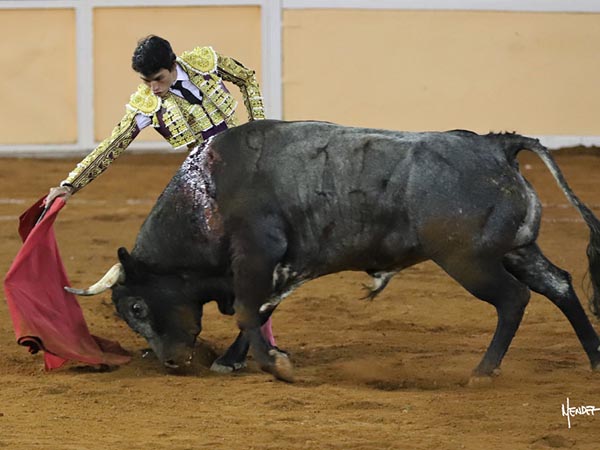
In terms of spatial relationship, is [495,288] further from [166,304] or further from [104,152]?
[104,152]

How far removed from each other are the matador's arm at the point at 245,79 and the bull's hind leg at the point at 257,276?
774 millimetres

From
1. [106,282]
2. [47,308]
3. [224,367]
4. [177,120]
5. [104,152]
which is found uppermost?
[177,120]

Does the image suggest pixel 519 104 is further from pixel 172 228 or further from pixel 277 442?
pixel 277 442

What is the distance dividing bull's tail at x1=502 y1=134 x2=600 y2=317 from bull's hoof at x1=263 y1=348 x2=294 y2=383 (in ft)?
4.19

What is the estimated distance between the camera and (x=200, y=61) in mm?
5723

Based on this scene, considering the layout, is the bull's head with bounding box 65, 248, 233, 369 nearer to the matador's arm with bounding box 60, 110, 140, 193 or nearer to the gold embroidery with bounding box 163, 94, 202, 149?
the matador's arm with bounding box 60, 110, 140, 193

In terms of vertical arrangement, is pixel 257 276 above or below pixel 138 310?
above

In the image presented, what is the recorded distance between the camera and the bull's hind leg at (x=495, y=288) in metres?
5.19

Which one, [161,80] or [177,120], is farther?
[177,120]

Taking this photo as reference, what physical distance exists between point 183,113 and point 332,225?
0.89 m

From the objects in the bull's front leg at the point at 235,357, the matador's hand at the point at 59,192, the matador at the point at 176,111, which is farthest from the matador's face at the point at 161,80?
the bull's front leg at the point at 235,357

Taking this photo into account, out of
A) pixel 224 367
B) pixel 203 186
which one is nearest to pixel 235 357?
pixel 224 367

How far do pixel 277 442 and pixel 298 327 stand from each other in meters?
2.16

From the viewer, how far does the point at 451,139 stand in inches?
210
